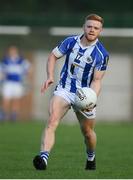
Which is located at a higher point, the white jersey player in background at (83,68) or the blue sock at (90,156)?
the white jersey player in background at (83,68)

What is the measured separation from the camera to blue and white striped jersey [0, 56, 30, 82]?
947 inches

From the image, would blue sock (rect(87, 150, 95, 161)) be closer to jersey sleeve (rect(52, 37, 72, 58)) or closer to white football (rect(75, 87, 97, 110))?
white football (rect(75, 87, 97, 110))

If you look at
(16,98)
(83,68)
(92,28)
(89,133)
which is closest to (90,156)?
(89,133)

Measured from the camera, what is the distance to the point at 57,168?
35.9ft

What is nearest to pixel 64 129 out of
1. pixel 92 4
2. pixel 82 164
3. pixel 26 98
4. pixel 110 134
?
pixel 110 134

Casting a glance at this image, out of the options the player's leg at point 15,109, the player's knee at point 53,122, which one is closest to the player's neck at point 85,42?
the player's knee at point 53,122

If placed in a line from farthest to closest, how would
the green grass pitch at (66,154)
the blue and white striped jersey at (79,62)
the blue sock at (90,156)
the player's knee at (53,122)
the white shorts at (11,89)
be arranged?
the white shorts at (11,89), the blue sock at (90,156), the blue and white striped jersey at (79,62), the player's knee at (53,122), the green grass pitch at (66,154)

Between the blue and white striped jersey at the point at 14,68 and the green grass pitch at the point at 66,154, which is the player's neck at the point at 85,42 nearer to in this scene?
the green grass pitch at the point at 66,154

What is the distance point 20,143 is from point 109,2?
12.9 meters

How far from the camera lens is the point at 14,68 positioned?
24.1 meters

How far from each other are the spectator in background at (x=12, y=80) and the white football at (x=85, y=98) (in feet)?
43.6

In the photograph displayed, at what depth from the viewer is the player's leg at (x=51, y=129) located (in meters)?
10.2

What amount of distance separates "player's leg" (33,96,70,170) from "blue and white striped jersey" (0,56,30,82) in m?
13.5

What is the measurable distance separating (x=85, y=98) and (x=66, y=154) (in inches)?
124
